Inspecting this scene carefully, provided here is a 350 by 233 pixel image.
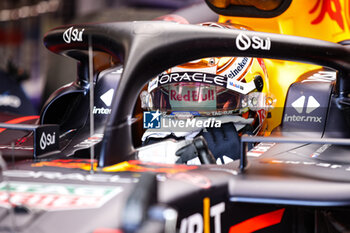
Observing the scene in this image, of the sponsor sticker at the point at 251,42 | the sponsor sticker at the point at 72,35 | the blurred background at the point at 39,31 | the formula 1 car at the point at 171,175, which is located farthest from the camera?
the blurred background at the point at 39,31

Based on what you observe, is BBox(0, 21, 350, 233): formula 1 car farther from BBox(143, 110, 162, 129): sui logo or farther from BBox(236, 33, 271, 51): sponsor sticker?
BBox(143, 110, 162, 129): sui logo

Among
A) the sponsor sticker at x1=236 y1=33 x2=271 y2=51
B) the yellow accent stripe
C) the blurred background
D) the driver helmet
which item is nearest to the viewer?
the yellow accent stripe

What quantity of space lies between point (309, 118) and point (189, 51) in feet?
1.70

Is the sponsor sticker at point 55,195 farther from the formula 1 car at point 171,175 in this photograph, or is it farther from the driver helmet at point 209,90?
the driver helmet at point 209,90

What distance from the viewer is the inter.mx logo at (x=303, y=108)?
1.24 meters

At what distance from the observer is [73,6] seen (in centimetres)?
385

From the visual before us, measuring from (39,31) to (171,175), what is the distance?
4.31 meters

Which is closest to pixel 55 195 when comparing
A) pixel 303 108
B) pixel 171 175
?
pixel 171 175

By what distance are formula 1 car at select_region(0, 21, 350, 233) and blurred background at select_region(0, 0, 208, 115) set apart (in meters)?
1.76

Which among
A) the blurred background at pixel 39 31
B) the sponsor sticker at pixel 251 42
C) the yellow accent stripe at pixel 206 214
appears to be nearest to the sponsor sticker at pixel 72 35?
the sponsor sticker at pixel 251 42

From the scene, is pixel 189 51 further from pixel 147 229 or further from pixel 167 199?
pixel 147 229

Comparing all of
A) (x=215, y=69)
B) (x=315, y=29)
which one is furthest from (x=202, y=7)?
(x=215, y=69)

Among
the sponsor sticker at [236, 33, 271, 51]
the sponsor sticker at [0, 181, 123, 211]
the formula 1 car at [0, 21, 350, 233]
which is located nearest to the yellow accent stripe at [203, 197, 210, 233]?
the formula 1 car at [0, 21, 350, 233]

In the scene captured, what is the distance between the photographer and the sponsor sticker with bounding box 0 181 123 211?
632mm
